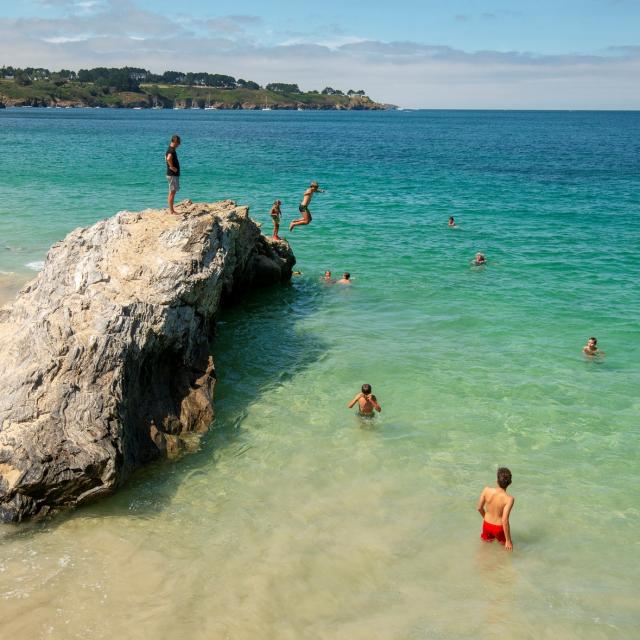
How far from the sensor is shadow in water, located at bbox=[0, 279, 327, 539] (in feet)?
35.6

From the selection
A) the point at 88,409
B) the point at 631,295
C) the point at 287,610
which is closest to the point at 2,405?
the point at 88,409

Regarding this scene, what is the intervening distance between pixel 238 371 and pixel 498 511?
8198mm

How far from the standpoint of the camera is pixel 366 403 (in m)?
13.8

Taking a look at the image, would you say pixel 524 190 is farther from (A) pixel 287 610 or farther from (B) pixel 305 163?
(A) pixel 287 610

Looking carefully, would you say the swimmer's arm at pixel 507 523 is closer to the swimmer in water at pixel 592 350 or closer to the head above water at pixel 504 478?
the head above water at pixel 504 478

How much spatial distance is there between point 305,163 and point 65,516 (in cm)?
5543

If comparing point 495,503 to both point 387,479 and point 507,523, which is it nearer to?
point 507,523

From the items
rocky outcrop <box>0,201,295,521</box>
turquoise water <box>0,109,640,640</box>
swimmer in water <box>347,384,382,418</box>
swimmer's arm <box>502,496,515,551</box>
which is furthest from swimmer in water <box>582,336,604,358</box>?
rocky outcrop <box>0,201,295,521</box>

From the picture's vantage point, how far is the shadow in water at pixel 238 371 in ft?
35.6

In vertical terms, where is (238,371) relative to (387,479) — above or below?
above

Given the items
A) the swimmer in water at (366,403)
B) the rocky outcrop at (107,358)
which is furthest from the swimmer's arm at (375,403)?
the rocky outcrop at (107,358)

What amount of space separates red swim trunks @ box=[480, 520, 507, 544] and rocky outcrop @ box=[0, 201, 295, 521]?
591 centimetres

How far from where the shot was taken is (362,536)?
10.4 meters

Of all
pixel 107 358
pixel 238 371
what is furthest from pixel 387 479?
pixel 238 371
